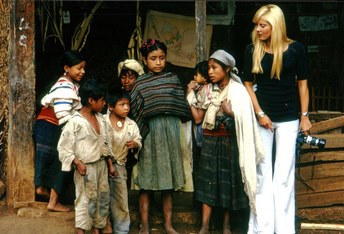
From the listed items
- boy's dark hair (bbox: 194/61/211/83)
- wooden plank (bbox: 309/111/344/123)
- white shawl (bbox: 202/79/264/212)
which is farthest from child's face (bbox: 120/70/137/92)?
wooden plank (bbox: 309/111/344/123)

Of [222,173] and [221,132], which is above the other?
[221,132]

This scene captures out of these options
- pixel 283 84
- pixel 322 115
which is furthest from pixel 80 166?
pixel 322 115

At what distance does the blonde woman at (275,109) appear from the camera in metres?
6.03

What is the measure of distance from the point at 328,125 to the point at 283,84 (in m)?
1.16

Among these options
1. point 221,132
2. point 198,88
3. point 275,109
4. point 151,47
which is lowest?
point 221,132

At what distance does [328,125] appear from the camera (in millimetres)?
7008

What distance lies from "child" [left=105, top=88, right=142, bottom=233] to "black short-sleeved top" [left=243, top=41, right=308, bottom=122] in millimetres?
1193

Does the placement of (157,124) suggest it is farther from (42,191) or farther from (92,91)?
(42,191)

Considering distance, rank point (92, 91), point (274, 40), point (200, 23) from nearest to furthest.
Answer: point (92, 91) → point (274, 40) → point (200, 23)

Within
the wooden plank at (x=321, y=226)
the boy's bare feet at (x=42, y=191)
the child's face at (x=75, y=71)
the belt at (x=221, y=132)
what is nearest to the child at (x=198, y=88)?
the belt at (x=221, y=132)

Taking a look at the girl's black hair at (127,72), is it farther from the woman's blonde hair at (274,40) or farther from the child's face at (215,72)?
the woman's blonde hair at (274,40)

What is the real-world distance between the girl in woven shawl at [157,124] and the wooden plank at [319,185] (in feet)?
4.52

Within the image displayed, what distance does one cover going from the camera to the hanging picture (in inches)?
346

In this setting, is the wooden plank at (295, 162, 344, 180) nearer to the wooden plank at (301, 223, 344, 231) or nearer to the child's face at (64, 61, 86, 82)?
the wooden plank at (301, 223, 344, 231)
